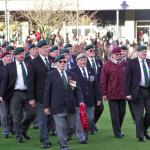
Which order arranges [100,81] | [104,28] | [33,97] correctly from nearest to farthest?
[33,97]
[100,81]
[104,28]

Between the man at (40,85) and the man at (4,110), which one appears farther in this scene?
the man at (4,110)

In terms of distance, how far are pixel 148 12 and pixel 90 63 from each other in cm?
4608

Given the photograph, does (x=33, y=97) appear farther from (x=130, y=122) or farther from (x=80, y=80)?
(x=130, y=122)

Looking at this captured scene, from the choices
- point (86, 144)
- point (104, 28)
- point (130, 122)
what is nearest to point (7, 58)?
point (86, 144)

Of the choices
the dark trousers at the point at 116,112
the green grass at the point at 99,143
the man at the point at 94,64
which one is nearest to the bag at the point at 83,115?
A: the green grass at the point at 99,143

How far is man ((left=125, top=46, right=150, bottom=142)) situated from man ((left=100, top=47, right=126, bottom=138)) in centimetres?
76

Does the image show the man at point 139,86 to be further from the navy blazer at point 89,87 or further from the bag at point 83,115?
the bag at point 83,115

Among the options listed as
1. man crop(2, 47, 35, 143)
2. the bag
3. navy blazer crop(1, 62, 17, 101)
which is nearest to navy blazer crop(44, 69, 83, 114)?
the bag

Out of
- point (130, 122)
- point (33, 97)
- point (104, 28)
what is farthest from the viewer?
point (104, 28)

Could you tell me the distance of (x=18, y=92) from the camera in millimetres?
13328

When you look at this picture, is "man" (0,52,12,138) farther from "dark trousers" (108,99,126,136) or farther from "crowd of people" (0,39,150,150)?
"dark trousers" (108,99,126,136)

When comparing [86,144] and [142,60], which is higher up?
[142,60]

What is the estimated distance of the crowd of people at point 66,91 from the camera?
11.5 metres

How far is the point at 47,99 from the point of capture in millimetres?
11492
